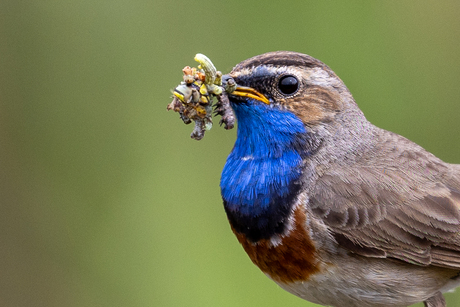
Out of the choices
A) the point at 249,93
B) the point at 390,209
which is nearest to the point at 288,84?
the point at 249,93

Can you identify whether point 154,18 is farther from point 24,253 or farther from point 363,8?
point 24,253

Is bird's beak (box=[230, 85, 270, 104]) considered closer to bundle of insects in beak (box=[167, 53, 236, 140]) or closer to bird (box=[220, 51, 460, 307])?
bird (box=[220, 51, 460, 307])

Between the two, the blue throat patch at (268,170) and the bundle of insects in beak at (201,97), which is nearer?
the bundle of insects in beak at (201,97)

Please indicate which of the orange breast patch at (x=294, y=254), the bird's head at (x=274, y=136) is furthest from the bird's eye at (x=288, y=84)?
the orange breast patch at (x=294, y=254)

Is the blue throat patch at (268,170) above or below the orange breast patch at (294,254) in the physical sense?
above

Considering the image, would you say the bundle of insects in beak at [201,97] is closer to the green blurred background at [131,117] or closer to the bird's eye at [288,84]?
the bird's eye at [288,84]

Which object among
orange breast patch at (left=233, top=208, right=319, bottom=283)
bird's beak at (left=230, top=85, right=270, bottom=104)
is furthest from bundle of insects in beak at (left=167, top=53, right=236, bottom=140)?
orange breast patch at (left=233, top=208, right=319, bottom=283)
